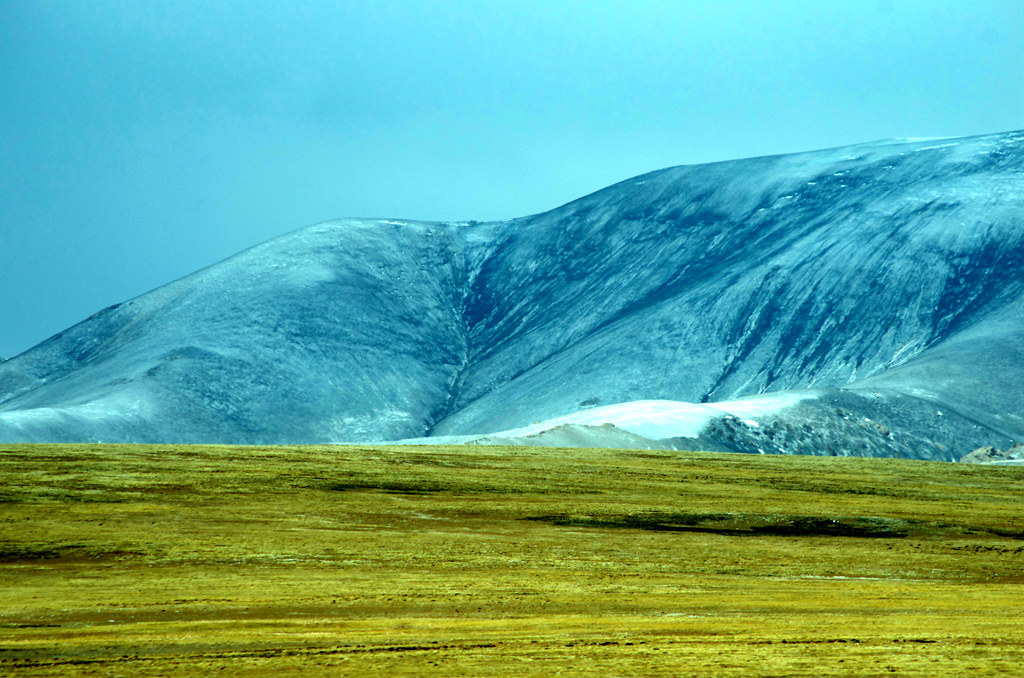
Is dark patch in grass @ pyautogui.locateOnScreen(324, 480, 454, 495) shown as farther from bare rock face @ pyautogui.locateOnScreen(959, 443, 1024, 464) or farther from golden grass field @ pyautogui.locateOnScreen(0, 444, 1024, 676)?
bare rock face @ pyautogui.locateOnScreen(959, 443, 1024, 464)

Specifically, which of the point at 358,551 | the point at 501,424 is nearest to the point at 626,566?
the point at 358,551

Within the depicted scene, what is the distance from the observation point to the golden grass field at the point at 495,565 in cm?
1467

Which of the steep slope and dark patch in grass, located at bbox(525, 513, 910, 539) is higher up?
dark patch in grass, located at bbox(525, 513, 910, 539)

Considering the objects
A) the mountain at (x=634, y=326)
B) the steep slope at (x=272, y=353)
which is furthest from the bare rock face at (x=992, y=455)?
the steep slope at (x=272, y=353)

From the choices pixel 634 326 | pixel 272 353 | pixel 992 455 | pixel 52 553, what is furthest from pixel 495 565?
pixel 272 353

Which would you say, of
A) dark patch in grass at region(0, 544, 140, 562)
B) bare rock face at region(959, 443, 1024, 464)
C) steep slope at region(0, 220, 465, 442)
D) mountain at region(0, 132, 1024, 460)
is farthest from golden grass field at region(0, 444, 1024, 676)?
steep slope at region(0, 220, 465, 442)

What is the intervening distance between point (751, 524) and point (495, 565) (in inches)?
436

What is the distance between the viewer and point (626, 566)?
83.3ft

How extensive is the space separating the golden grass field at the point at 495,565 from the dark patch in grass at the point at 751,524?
13cm

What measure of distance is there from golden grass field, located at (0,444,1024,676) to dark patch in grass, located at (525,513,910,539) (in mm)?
128

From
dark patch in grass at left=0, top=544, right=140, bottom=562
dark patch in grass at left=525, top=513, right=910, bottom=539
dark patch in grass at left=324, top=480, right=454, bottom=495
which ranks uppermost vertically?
dark patch in grass at left=0, top=544, right=140, bottom=562

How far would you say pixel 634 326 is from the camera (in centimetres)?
14125

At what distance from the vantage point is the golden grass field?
48.1 ft

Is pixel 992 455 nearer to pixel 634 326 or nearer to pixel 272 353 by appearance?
pixel 634 326
